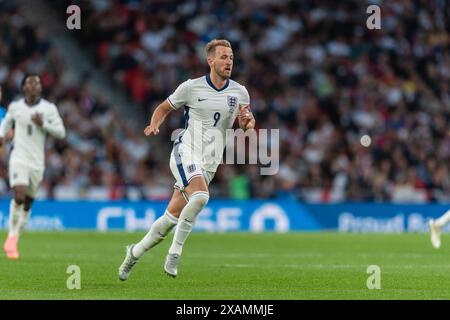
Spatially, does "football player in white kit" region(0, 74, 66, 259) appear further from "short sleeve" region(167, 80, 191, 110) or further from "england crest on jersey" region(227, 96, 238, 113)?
"england crest on jersey" region(227, 96, 238, 113)

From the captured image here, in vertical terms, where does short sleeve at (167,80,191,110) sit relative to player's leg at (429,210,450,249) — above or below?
above

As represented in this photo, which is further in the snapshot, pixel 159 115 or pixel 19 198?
pixel 19 198

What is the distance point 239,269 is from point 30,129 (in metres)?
4.34

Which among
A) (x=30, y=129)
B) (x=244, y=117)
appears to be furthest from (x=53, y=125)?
(x=244, y=117)

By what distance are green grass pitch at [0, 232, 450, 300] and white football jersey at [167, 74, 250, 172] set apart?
1413 millimetres

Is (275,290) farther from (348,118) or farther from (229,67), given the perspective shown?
(348,118)

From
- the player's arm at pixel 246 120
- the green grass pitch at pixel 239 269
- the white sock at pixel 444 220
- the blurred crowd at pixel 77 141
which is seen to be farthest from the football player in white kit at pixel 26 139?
the blurred crowd at pixel 77 141

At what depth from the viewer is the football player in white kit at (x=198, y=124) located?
37.6 ft

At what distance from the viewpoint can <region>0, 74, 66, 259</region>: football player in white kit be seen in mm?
15727

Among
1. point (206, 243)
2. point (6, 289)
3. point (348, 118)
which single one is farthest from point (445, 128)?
point (6, 289)

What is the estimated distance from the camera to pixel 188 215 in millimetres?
11312

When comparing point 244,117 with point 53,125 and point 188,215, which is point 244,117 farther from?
point 53,125

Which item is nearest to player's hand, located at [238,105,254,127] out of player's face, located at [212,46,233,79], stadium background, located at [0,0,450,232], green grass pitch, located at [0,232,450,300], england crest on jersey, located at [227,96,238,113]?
→ england crest on jersey, located at [227,96,238,113]
